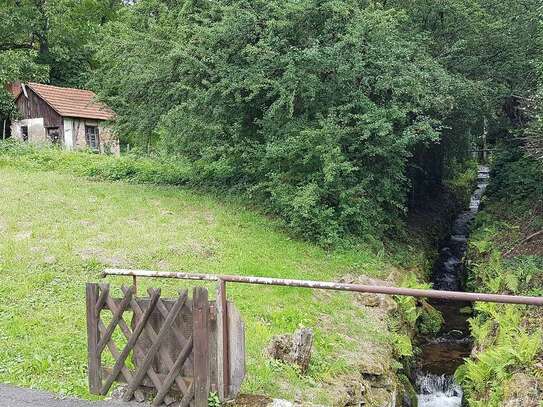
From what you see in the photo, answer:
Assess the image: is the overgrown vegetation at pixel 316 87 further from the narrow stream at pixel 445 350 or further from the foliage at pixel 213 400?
the foliage at pixel 213 400

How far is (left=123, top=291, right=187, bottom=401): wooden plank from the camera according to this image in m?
4.52

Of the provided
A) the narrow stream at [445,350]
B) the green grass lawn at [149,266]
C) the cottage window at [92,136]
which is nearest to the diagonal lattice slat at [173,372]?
the green grass lawn at [149,266]

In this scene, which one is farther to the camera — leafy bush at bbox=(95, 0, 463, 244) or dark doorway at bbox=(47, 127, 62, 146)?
dark doorway at bbox=(47, 127, 62, 146)

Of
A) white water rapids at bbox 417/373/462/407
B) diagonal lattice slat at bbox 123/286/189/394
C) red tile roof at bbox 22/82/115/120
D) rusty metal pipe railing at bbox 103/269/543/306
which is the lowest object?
white water rapids at bbox 417/373/462/407

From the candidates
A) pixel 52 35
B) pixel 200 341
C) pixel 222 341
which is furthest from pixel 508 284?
pixel 52 35

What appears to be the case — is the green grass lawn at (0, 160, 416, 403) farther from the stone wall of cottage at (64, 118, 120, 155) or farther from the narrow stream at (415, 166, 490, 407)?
the stone wall of cottage at (64, 118, 120, 155)

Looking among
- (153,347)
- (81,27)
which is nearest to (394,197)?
(153,347)

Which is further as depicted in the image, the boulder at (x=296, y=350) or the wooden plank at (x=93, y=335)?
the boulder at (x=296, y=350)

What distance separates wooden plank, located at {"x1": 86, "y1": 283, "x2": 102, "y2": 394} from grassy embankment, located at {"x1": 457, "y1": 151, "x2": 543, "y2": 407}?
16.7 feet

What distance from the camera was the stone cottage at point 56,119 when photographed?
29.5 metres

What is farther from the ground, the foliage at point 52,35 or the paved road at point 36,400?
the foliage at point 52,35

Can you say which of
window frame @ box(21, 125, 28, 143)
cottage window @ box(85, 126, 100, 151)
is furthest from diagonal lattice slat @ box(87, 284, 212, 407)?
window frame @ box(21, 125, 28, 143)

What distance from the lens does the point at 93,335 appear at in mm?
4914

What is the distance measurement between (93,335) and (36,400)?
33.8 inches
